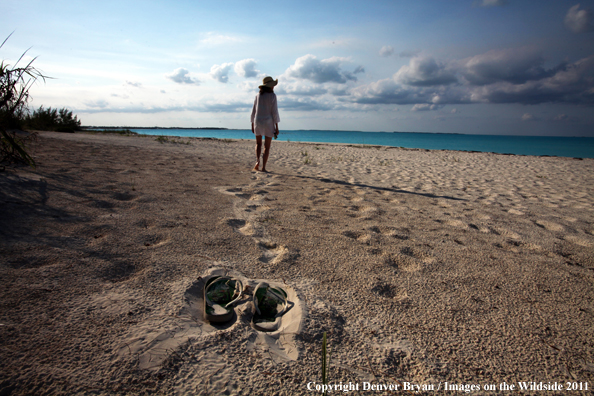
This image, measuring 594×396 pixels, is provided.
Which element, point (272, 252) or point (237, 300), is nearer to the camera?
point (237, 300)

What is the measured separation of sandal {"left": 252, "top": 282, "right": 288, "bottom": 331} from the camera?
127 centimetres

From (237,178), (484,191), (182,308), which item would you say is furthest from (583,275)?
(237,178)

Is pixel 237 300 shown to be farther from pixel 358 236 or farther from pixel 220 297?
pixel 358 236

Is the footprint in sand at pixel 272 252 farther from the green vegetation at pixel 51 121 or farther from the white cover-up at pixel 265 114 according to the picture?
the green vegetation at pixel 51 121

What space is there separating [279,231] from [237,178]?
2299 millimetres

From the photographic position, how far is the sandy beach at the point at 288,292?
101 centimetres

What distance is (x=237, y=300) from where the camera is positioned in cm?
138

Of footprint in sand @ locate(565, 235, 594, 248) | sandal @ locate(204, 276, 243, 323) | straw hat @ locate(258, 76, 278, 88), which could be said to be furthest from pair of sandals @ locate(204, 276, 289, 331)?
straw hat @ locate(258, 76, 278, 88)

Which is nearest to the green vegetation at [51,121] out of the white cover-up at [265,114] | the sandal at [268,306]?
the white cover-up at [265,114]

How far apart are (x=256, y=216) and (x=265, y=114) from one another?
277cm

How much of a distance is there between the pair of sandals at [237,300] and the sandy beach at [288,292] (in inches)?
1.9

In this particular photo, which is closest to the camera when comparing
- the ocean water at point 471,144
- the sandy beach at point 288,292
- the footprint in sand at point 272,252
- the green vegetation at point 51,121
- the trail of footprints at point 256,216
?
the sandy beach at point 288,292

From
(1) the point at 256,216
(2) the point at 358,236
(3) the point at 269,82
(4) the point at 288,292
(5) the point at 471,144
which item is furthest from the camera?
(5) the point at 471,144

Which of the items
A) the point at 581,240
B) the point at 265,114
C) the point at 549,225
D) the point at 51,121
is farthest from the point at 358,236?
the point at 51,121
